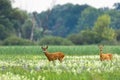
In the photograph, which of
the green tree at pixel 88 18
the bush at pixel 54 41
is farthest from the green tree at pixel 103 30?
the green tree at pixel 88 18

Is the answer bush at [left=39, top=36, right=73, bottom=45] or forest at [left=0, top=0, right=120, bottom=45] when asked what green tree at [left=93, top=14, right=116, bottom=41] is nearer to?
forest at [left=0, top=0, right=120, bottom=45]

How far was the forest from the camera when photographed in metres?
81.7

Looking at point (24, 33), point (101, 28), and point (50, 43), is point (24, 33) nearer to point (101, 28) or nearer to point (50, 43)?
point (101, 28)

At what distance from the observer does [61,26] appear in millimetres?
148750

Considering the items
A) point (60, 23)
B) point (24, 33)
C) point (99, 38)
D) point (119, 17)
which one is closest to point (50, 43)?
point (99, 38)

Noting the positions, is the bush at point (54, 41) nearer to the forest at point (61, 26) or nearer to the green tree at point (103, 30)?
the forest at point (61, 26)

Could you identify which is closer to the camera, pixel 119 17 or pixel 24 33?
pixel 24 33

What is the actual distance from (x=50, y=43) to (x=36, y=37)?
38.3 m

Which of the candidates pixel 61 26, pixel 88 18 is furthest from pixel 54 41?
pixel 61 26

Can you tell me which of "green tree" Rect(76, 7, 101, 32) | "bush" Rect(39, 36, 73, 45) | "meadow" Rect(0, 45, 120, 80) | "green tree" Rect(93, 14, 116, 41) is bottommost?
"bush" Rect(39, 36, 73, 45)

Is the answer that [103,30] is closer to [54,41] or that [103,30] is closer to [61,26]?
[54,41]

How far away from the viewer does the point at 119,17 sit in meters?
133

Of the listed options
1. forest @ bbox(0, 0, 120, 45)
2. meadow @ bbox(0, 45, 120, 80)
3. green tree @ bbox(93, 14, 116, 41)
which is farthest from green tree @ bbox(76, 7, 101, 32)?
meadow @ bbox(0, 45, 120, 80)

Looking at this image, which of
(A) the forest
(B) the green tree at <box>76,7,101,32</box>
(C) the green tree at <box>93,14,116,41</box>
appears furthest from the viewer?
(B) the green tree at <box>76,7,101,32</box>
